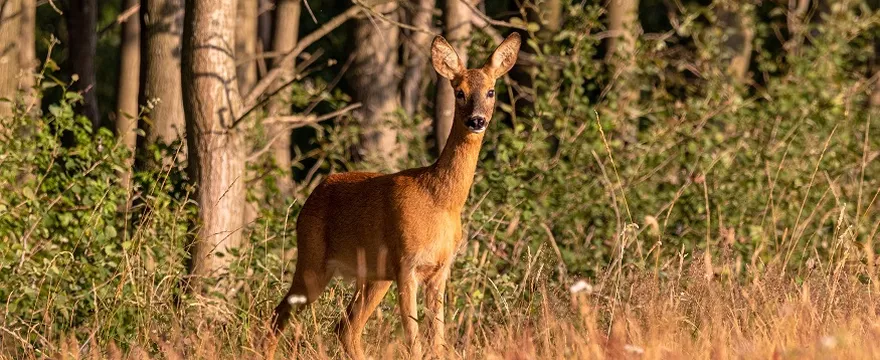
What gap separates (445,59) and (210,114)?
1.65 metres

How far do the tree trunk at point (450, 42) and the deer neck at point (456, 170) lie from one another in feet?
11.9

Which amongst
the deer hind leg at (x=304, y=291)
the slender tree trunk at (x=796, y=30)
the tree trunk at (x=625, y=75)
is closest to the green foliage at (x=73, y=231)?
the deer hind leg at (x=304, y=291)

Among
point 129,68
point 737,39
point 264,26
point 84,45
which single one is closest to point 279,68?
point 84,45

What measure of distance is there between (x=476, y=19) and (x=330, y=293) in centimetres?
481

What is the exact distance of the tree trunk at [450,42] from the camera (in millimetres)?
11048

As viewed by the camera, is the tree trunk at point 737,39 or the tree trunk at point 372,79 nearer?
the tree trunk at point 372,79

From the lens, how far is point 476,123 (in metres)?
6.68

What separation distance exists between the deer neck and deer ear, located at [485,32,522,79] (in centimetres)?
49

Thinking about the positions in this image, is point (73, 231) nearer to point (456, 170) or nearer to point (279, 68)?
point (279, 68)

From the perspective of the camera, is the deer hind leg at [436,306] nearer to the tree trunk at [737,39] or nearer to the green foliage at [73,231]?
the green foliage at [73,231]

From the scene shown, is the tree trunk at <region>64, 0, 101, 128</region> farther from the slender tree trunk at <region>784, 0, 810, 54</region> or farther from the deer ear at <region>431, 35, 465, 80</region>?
the slender tree trunk at <region>784, 0, 810, 54</region>

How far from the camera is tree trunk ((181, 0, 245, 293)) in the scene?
8.25 meters

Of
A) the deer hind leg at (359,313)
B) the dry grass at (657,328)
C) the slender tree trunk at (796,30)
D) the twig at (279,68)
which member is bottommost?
the deer hind leg at (359,313)

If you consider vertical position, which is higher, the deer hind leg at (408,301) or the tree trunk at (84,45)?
the tree trunk at (84,45)
